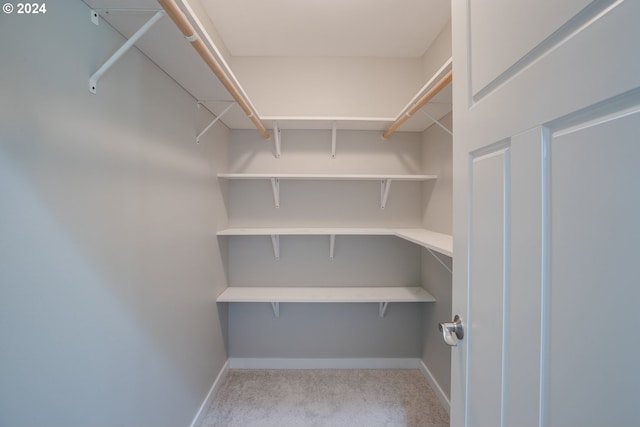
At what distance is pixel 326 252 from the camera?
208 cm

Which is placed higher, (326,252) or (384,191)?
(384,191)

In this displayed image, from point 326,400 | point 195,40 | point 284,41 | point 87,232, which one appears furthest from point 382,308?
point 284,41

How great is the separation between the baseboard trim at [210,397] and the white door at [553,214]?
1.49m

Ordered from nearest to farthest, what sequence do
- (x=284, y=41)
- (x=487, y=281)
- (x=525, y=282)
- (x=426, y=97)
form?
1. (x=525, y=282)
2. (x=487, y=281)
3. (x=426, y=97)
4. (x=284, y=41)

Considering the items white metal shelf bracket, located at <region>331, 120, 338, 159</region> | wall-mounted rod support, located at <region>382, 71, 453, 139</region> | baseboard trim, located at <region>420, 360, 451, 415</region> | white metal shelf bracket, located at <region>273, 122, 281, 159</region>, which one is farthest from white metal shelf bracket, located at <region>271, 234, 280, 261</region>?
baseboard trim, located at <region>420, 360, 451, 415</region>

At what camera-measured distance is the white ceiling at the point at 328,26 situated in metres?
1.53

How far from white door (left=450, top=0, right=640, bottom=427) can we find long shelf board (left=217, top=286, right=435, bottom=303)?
1.15 m

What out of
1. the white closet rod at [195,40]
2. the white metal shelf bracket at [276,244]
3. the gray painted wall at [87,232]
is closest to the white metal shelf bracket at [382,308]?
the white metal shelf bracket at [276,244]

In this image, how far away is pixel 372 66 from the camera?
204 cm

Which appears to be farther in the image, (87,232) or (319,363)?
(319,363)

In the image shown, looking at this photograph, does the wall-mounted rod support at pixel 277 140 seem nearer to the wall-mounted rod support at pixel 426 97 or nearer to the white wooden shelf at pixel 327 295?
the wall-mounted rod support at pixel 426 97

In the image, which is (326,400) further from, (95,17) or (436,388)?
(95,17)

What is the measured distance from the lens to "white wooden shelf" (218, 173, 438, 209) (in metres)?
1.76

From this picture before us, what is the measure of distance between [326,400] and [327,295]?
2.21 ft
